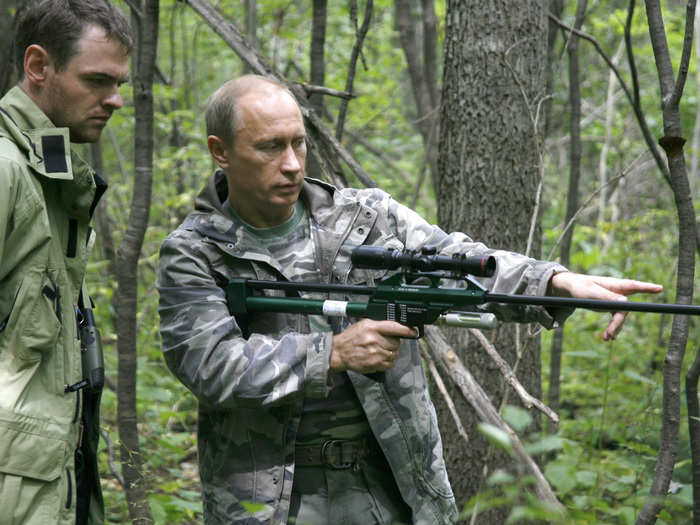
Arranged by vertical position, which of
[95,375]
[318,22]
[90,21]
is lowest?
Answer: [95,375]

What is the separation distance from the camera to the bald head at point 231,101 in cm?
248

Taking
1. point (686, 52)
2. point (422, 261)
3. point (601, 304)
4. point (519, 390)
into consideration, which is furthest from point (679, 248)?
point (422, 261)

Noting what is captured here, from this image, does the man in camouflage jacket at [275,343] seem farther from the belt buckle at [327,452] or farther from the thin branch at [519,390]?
the thin branch at [519,390]

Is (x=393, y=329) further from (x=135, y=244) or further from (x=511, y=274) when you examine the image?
(x=135, y=244)

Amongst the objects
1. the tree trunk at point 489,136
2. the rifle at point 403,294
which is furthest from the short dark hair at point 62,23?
the tree trunk at point 489,136

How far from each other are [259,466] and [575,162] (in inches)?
152

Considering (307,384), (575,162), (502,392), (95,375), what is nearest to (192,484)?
(502,392)

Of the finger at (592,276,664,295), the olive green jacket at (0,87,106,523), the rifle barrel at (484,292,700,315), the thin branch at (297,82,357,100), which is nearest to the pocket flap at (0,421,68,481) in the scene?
the olive green jacket at (0,87,106,523)

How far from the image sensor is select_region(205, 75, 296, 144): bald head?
2.48 metres

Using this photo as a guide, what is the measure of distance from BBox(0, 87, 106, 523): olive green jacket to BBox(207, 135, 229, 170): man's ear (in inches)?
17.9

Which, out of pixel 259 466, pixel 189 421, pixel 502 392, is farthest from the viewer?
pixel 189 421

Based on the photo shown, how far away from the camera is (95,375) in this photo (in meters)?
2.38

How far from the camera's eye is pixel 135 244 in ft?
11.7

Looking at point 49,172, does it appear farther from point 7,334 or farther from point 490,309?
point 490,309
